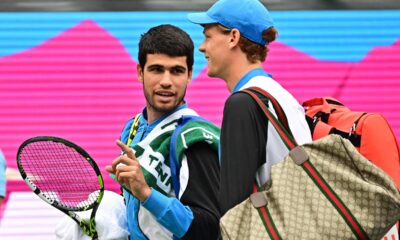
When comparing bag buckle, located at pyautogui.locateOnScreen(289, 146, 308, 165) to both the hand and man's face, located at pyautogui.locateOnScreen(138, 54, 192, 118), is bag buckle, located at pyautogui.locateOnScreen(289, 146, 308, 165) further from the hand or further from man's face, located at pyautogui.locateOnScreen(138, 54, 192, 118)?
man's face, located at pyautogui.locateOnScreen(138, 54, 192, 118)

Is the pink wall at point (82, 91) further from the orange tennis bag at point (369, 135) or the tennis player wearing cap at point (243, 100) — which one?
the orange tennis bag at point (369, 135)

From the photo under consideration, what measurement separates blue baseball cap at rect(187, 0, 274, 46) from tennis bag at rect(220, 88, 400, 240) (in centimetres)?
53

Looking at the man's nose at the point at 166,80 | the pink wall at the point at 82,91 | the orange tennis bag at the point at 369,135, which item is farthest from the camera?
the pink wall at the point at 82,91

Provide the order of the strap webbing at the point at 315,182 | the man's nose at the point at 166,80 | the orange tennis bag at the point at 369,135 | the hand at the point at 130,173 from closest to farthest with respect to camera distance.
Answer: the strap webbing at the point at 315,182, the orange tennis bag at the point at 369,135, the hand at the point at 130,173, the man's nose at the point at 166,80

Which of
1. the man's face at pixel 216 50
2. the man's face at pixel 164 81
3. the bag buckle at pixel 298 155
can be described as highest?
the man's face at pixel 216 50

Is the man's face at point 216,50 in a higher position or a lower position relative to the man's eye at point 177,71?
higher

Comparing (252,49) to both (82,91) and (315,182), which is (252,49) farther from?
(82,91)

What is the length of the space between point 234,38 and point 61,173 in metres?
1.27

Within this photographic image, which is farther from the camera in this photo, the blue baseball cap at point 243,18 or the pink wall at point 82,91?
the pink wall at point 82,91

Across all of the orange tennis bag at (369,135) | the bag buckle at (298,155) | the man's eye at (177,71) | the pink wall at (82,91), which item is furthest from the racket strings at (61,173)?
the pink wall at (82,91)

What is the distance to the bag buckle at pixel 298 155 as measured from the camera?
3146 millimetres

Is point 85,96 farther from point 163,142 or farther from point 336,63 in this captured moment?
point 163,142

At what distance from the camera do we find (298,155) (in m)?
3.15

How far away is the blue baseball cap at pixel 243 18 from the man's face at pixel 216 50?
38 mm
